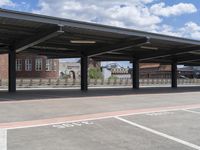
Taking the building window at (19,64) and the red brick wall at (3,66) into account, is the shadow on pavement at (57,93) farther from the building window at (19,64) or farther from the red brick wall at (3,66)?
the building window at (19,64)

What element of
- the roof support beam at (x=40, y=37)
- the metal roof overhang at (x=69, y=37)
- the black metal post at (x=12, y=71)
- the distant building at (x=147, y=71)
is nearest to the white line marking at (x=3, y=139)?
the metal roof overhang at (x=69, y=37)

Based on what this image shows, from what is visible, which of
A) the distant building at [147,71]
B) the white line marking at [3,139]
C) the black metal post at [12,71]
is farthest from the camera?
the distant building at [147,71]

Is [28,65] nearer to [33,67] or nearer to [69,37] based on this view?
[33,67]

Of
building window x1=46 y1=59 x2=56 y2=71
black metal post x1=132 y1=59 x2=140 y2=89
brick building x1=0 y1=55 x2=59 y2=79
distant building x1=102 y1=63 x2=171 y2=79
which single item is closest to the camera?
black metal post x1=132 y1=59 x2=140 y2=89

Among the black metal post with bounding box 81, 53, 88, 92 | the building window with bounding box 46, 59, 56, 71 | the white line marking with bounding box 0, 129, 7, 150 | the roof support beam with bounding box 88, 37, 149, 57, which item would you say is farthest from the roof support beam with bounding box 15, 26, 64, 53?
the building window with bounding box 46, 59, 56, 71

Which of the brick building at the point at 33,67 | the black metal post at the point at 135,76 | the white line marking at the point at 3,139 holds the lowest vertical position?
the white line marking at the point at 3,139

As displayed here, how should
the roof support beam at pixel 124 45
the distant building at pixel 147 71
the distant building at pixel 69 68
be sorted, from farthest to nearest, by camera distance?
the distant building at pixel 147 71 < the distant building at pixel 69 68 < the roof support beam at pixel 124 45

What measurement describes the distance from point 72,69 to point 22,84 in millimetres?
55666

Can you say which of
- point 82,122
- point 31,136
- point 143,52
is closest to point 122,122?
point 82,122

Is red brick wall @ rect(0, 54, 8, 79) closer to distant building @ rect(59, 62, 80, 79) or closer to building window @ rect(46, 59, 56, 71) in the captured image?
building window @ rect(46, 59, 56, 71)

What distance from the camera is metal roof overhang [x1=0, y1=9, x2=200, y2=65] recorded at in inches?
858

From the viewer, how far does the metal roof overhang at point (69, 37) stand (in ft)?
71.5

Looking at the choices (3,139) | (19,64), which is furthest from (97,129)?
(19,64)

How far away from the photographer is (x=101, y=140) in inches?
373
